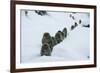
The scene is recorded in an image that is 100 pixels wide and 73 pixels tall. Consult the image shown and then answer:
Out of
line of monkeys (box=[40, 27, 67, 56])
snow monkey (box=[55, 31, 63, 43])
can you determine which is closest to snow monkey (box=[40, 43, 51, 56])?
line of monkeys (box=[40, 27, 67, 56])

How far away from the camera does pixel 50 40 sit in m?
1.78

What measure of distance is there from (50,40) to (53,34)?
6 centimetres

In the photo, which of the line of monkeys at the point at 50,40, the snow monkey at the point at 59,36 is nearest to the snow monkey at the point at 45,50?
the line of monkeys at the point at 50,40

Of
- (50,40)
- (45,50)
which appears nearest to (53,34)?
(50,40)

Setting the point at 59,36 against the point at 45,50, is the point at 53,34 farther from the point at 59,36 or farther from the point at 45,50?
the point at 45,50

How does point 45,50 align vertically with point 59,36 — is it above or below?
below

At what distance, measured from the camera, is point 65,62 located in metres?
1.81

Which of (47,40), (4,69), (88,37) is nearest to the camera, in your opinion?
(4,69)

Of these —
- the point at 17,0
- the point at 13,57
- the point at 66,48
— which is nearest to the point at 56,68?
the point at 66,48

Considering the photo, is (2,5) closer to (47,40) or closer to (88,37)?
(47,40)

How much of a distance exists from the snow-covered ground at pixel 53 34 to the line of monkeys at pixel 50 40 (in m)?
0.03

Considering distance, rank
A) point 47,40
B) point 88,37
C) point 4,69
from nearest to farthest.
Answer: point 4,69, point 47,40, point 88,37

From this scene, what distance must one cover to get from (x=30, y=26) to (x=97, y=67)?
0.83 meters

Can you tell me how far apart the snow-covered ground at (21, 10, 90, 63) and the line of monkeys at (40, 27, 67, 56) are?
0.03 m
